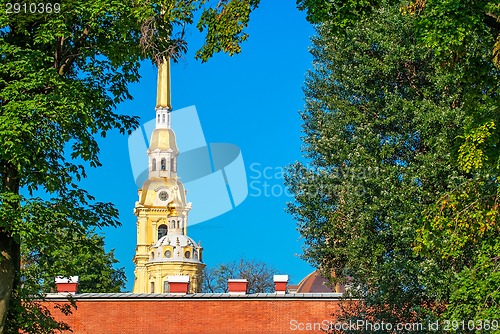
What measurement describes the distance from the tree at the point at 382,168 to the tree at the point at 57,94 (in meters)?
6.71

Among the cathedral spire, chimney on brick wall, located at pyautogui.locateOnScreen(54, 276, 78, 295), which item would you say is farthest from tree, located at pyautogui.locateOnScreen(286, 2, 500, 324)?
the cathedral spire

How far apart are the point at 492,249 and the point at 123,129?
7.15m

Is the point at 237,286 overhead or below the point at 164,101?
below

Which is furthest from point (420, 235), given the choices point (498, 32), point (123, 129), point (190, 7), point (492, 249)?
point (123, 129)

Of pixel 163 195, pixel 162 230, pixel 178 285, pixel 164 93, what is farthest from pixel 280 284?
pixel 164 93

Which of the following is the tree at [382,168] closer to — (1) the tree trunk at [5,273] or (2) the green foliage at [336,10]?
(2) the green foliage at [336,10]

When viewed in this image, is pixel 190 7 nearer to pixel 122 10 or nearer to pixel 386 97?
pixel 122 10

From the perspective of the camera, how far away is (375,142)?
76.3 feet

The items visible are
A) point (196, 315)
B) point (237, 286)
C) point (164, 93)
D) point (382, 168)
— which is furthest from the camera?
point (164, 93)

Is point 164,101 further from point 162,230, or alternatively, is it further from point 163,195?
point 162,230

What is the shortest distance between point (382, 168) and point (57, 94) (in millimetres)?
9594

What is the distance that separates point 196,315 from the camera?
105 ft

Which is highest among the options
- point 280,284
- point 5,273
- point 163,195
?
point 163,195

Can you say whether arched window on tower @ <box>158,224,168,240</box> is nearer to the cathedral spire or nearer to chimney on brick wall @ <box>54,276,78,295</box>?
the cathedral spire
